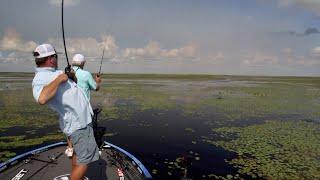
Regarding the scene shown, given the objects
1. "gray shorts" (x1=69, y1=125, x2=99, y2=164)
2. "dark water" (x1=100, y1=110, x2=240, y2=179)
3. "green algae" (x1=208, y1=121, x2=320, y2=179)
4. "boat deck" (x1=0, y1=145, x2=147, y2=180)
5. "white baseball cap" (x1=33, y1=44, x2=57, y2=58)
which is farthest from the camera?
"dark water" (x1=100, y1=110, x2=240, y2=179)

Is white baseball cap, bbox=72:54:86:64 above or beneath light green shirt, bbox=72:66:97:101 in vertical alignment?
above

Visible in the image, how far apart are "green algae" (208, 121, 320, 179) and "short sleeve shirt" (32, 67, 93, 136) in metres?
7.82

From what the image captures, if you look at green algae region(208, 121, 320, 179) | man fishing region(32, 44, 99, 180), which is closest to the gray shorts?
man fishing region(32, 44, 99, 180)

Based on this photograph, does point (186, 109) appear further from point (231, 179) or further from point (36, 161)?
point (36, 161)

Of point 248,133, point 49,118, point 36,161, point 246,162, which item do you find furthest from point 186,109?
point 36,161

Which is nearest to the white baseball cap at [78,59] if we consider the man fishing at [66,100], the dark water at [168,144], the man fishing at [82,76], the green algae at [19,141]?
the man fishing at [82,76]

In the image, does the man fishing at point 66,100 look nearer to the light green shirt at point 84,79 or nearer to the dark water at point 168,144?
the light green shirt at point 84,79

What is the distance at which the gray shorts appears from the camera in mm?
4816

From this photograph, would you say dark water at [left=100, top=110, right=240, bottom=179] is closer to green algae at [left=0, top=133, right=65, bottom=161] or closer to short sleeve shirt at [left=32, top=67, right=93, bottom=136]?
green algae at [left=0, top=133, right=65, bottom=161]

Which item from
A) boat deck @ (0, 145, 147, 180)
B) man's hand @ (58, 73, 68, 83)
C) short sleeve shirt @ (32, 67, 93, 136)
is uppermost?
man's hand @ (58, 73, 68, 83)

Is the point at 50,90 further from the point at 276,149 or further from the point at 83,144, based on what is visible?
the point at 276,149

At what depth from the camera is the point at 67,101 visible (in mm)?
4617

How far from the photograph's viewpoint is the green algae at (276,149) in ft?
36.3

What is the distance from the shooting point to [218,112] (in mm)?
24891
